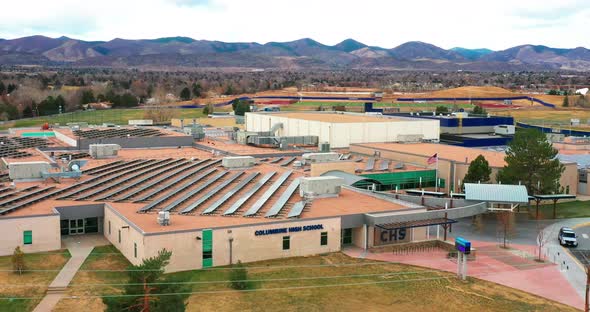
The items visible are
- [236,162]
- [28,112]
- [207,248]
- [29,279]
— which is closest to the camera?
[29,279]

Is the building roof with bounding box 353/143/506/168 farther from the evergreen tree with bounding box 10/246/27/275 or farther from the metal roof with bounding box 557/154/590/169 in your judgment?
the evergreen tree with bounding box 10/246/27/275

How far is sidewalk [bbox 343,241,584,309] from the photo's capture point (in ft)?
121

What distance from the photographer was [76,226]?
4688cm

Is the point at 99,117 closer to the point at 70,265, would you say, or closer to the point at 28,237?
the point at 28,237

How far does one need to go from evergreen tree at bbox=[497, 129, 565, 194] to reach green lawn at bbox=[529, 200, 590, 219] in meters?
2.03

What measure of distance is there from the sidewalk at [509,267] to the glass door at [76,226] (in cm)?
1942

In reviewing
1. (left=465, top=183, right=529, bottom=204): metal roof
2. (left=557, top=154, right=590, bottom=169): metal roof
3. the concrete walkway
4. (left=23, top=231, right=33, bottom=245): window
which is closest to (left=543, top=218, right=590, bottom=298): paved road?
(left=465, top=183, right=529, bottom=204): metal roof

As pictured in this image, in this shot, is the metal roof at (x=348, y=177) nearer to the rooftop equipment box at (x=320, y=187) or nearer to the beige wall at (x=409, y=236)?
the rooftop equipment box at (x=320, y=187)

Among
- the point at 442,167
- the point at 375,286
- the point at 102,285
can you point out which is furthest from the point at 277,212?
the point at 442,167

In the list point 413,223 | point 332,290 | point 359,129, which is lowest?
point 332,290

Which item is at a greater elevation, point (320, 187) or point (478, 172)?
point (478, 172)

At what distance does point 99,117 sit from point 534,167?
10731 centimetres

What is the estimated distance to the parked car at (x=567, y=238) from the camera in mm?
47000

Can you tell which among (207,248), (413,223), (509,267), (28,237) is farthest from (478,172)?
(28,237)
